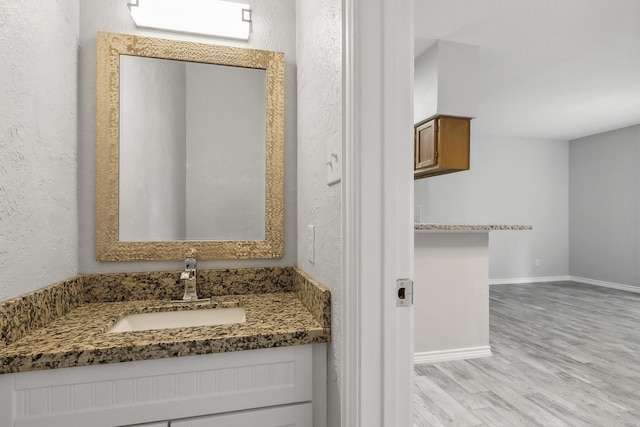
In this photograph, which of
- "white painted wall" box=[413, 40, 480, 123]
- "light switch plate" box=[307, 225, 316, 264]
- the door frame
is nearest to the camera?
the door frame

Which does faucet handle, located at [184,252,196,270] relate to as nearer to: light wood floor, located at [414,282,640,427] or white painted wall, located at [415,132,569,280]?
light wood floor, located at [414,282,640,427]

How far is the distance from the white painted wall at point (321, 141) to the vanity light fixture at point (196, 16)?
0.78 ft

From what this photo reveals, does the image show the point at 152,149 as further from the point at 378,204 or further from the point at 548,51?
the point at 548,51

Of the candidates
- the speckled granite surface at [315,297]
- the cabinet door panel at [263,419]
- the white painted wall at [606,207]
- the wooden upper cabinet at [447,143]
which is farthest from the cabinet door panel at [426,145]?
the white painted wall at [606,207]

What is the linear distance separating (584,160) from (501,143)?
1459mm

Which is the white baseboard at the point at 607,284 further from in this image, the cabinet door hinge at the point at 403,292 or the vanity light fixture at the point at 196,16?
the vanity light fixture at the point at 196,16

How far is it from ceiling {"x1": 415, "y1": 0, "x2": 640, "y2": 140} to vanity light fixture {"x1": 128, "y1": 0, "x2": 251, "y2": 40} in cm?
148

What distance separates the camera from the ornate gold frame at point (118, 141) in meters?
1.29

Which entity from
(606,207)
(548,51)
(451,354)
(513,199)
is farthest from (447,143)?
(606,207)

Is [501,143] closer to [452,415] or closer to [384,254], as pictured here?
[452,415]

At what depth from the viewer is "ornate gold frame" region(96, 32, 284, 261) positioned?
129cm

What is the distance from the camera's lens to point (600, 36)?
8.98 ft

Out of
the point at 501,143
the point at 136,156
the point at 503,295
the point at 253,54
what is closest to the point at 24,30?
the point at 136,156

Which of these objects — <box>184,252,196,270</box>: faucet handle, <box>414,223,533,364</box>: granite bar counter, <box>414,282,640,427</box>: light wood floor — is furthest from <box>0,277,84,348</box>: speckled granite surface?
<box>414,223,533,364</box>: granite bar counter
